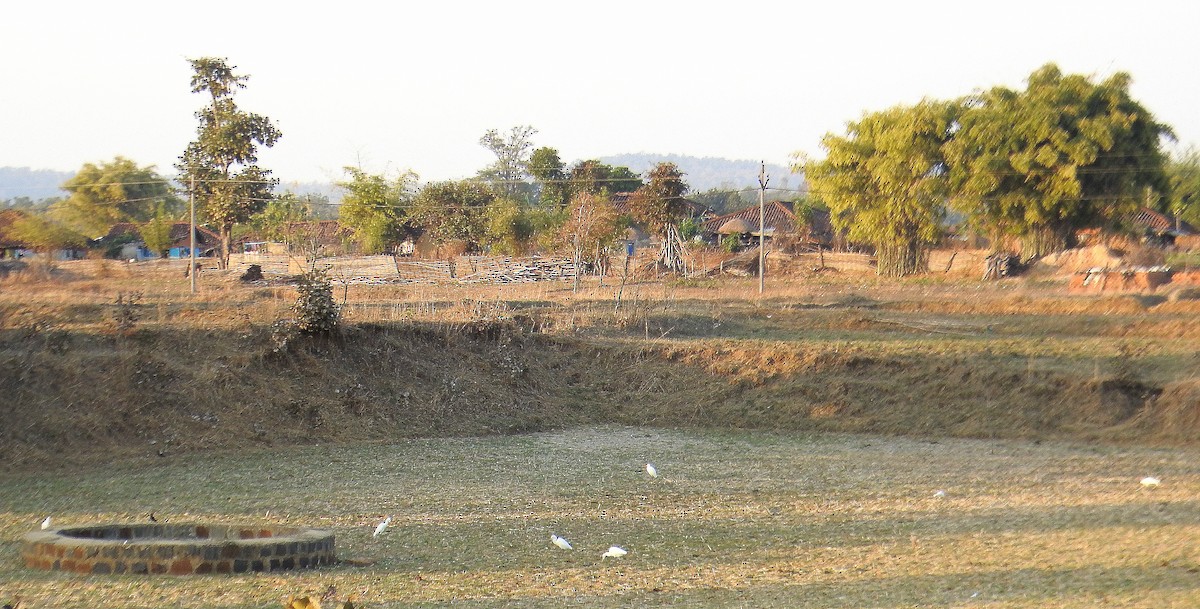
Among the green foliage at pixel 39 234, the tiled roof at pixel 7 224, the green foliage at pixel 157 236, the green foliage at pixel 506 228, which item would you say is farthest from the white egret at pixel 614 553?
the tiled roof at pixel 7 224

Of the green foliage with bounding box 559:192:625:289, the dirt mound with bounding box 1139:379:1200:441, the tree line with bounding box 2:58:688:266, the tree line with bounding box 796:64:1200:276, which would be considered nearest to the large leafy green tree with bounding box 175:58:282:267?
the tree line with bounding box 2:58:688:266

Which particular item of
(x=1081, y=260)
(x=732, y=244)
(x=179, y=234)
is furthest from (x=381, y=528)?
(x=179, y=234)

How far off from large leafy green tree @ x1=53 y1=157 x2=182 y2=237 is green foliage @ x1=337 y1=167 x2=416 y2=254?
1364 centimetres

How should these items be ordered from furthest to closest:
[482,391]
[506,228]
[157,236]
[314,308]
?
[157,236], [506,228], [482,391], [314,308]

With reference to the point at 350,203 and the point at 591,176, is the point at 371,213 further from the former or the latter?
the point at 591,176

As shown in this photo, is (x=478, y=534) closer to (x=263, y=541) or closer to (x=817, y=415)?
(x=263, y=541)

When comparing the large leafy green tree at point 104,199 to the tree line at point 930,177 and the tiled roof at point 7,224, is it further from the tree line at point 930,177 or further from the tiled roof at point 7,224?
the tree line at point 930,177

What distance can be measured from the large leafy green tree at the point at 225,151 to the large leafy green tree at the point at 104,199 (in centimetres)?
2045

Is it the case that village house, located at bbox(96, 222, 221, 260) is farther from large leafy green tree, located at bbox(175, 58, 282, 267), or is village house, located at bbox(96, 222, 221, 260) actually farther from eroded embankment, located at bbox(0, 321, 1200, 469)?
eroded embankment, located at bbox(0, 321, 1200, 469)

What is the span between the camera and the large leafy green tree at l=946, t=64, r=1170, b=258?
40969 mm

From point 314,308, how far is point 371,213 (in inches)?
1592

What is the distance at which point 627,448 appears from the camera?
15.7 meters

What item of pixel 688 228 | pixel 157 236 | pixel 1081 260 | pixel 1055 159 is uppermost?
pixel 1055 159

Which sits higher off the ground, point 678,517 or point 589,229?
point 589,229
